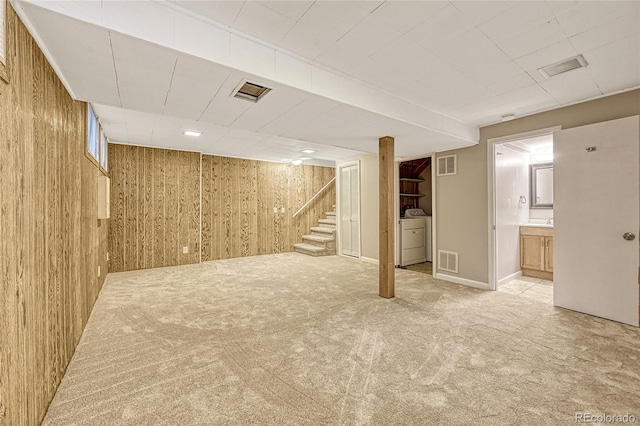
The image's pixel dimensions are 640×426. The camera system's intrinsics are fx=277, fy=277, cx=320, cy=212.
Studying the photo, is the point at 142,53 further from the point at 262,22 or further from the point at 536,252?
the point at 536,252

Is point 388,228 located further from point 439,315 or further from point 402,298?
point 439,315

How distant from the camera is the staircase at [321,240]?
6.96 m

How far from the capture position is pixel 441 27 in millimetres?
1928

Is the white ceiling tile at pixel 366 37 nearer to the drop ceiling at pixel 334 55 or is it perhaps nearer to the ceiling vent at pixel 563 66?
the drop ceiling at pixel 334 55

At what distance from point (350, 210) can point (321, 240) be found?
3.54 ft

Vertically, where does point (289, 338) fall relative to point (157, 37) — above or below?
below

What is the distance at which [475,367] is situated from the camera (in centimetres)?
208

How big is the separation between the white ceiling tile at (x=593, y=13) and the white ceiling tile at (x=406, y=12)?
0.85m

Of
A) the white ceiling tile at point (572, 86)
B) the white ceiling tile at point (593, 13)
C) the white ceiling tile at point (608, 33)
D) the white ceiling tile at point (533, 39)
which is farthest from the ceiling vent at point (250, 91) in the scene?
the white ceiling tile at point (572, 86)

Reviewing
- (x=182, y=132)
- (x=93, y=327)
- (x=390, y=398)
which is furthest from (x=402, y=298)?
(x=182, y=132)

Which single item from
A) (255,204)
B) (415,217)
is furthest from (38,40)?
(415,217)

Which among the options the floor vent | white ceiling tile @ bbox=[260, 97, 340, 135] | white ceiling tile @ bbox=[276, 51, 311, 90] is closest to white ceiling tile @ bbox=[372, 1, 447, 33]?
white ceiling tile @ bbox=[276, 51, 311, 90]

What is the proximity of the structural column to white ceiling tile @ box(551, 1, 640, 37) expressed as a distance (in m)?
2.08

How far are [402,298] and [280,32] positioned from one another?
328 cm
